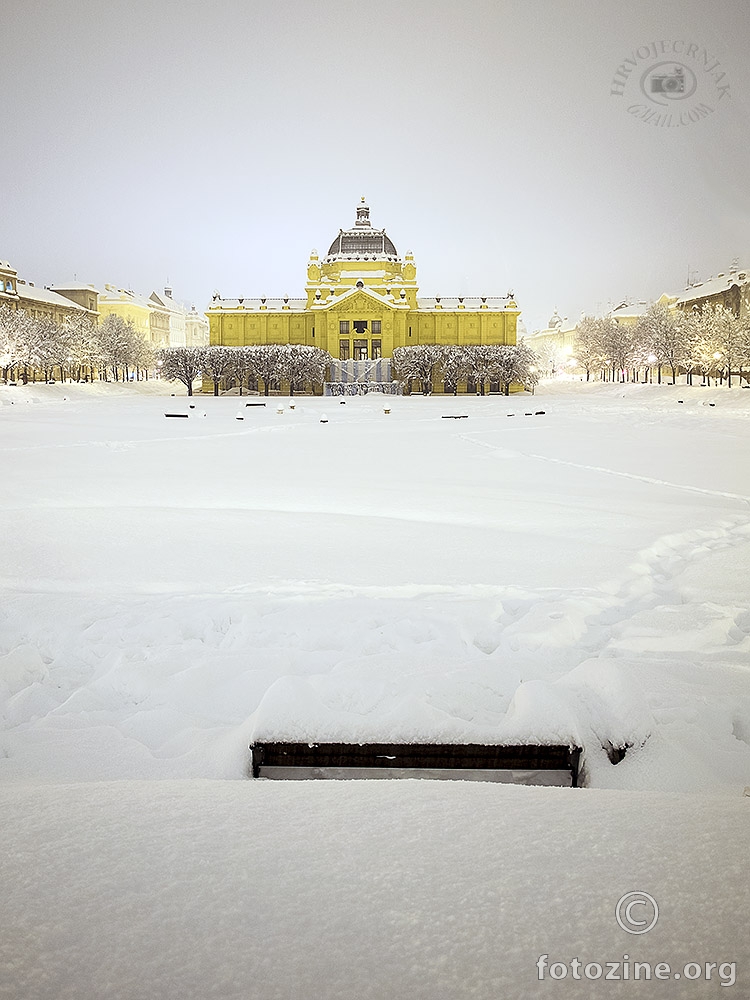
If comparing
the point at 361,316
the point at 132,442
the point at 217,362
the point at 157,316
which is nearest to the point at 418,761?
the point at 132,442

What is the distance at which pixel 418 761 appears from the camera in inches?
137

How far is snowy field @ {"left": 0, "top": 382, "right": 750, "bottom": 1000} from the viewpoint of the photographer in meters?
1.60

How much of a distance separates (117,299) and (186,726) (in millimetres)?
138777

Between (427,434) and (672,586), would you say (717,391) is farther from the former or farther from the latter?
(672,586)

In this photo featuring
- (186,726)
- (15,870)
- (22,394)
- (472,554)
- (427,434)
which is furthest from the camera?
(22,394)

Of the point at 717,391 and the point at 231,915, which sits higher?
the point at 717,391

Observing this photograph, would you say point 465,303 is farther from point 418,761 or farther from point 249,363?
point 418,761

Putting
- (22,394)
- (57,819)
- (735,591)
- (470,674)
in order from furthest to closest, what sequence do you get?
(22,394) < (735,591) < (470,674) < (57,819)

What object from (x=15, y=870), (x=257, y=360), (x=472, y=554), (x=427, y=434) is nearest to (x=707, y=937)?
(x=15, y=870)

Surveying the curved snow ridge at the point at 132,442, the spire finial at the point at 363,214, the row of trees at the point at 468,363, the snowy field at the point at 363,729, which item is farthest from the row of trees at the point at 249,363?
the snowy field at the point at 363,729

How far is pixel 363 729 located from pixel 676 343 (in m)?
67.1

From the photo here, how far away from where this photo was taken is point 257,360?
2621 inches

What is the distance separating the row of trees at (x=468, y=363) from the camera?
66.7 meters

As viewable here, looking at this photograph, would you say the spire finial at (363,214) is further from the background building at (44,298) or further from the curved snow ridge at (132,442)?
the curved snow ridge at (132,442)
